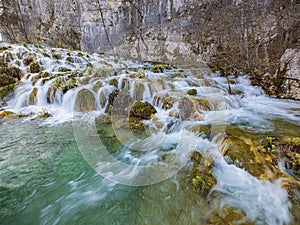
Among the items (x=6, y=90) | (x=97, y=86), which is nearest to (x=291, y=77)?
(x=97, y=86)

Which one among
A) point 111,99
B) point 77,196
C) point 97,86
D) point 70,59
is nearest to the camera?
point 77,196

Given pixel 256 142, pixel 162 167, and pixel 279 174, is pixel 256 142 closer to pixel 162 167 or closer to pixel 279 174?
pixel 279 174

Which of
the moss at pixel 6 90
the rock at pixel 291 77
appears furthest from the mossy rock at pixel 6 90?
the rock at pixel 291 77

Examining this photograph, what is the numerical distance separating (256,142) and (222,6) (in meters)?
12.6

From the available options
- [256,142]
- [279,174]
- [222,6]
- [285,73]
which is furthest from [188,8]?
[279,174]

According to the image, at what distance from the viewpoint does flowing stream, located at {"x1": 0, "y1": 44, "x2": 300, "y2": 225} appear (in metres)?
2.20

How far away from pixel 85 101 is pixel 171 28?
38.6 feet

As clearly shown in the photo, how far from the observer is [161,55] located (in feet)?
47.9

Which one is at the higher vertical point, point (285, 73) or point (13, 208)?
point (285, 73)

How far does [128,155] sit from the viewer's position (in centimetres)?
366

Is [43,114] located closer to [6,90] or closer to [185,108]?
[6,90]

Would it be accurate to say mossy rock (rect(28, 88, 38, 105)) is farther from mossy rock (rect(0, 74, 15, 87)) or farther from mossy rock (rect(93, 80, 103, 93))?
mossy rock (rect(93, 80, 103, 93))

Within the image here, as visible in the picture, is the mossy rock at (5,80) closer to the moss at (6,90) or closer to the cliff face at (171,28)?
the moss at (6,90)

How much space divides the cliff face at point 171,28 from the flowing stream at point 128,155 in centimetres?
265
